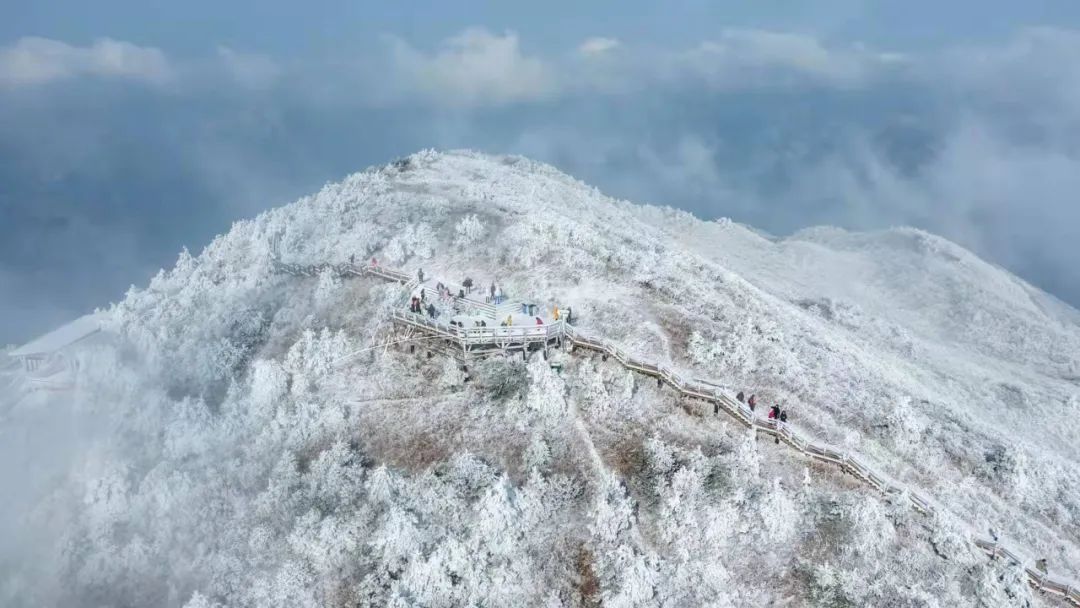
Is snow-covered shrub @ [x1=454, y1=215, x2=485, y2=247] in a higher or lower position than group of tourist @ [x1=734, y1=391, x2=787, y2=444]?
higher

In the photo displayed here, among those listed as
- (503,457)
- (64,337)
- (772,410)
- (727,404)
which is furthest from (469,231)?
(64,337)

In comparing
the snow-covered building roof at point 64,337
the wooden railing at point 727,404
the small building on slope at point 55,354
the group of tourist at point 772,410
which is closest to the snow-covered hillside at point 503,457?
the group of tourist at point 772,410

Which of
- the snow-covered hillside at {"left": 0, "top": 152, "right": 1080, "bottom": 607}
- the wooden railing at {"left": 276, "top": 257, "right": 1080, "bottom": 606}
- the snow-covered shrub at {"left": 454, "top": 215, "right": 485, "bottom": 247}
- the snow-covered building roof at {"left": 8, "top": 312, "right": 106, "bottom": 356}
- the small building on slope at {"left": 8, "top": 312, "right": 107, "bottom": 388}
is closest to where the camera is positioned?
the wooden railing at {"left": 276, "top": 257, "right": 1080, "bottom": 606}

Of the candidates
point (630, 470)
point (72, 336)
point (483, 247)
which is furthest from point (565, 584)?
point (72, 336)

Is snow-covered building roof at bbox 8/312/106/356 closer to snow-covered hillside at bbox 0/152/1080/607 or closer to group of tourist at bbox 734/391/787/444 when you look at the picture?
snow-covered hillside at bbox 0/152/1080/607

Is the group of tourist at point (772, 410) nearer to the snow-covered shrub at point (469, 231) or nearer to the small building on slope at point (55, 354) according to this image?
the snow-covered shrub at point (469, 231)

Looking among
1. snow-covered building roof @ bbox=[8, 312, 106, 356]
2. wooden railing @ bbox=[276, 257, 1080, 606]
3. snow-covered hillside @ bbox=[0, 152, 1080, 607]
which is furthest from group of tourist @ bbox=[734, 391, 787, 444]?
snow-covered building roof @ bbox=[8, 312, 106, 356]
